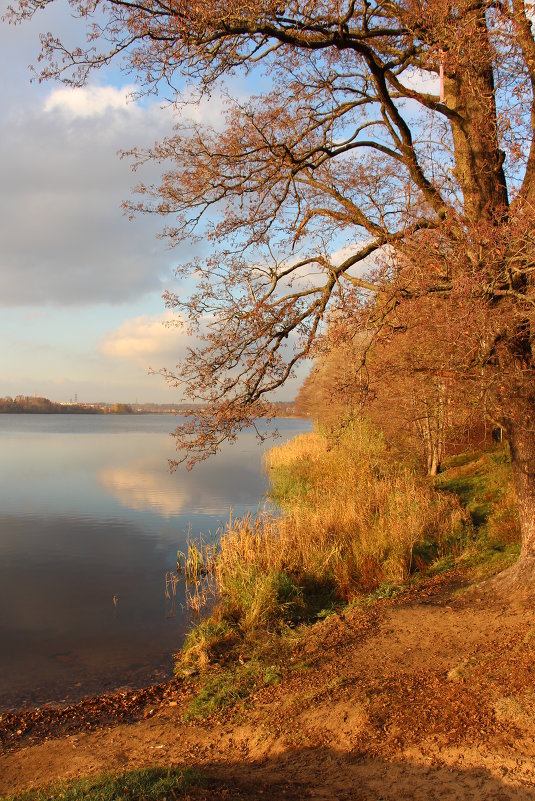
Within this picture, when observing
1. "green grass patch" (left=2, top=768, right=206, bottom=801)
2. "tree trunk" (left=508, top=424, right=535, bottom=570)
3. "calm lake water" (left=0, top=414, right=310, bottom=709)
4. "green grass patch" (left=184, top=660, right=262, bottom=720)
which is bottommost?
"calm lake water" (left=0, top=414, right=310, bottom=709)

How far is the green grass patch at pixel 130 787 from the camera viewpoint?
3.92 meters

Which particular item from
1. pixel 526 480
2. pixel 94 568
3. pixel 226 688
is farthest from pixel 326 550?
pixel 94 568

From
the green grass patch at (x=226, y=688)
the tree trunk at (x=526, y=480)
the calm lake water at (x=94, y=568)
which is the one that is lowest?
the calm lake water at (x=94, y=568)

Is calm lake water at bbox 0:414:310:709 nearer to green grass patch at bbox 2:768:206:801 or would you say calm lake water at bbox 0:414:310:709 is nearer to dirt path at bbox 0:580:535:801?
dirt path at bbox 0:580:535:801

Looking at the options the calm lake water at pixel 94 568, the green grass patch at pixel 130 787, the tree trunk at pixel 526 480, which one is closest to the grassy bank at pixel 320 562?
the calm lake water at pixel 94 568

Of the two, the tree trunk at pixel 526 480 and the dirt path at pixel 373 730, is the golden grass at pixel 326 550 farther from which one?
the tree trunk at pixel 526 480

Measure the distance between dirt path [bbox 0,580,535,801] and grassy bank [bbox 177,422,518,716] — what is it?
635 millimetres

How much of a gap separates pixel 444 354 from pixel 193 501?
55.0 ft

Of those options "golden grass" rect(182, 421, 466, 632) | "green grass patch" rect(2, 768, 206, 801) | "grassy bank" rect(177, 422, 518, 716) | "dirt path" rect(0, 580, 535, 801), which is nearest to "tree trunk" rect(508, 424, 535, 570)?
"dirt path" rect(0, 580, 535, 801)

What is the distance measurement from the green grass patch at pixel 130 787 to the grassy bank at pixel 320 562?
161 cm

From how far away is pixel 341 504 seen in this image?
1230 centimetres

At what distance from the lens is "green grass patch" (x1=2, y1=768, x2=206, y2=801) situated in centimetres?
392

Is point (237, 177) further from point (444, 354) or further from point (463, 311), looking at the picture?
point (463, 311)

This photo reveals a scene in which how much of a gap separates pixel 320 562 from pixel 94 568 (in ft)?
19.9
